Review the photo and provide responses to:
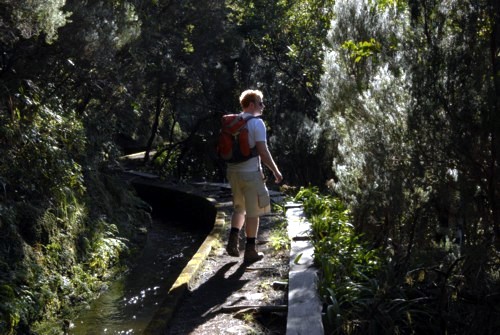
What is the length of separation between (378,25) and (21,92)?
4.66m

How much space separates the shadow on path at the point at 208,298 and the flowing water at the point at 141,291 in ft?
2.08

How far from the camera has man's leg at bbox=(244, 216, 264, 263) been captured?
7.32 meters

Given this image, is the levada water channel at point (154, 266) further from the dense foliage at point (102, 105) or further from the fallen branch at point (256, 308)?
the fallen branch at point (256, 308)

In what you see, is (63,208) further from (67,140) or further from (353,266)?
(353,266)

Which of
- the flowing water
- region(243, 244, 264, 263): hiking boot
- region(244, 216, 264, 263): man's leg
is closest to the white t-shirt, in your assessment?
region(244, 216, 264, 263): man's leg

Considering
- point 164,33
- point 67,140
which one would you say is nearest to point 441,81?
point 67,140

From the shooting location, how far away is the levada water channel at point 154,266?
715 cm

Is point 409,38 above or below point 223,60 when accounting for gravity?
below

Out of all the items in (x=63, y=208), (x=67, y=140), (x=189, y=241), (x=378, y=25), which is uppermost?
(x=378, y=25)

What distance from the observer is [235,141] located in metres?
7.00

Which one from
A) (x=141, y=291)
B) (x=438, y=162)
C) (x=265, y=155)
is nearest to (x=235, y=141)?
(x=265, y=155)

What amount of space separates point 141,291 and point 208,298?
220cm

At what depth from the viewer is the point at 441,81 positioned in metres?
5.46

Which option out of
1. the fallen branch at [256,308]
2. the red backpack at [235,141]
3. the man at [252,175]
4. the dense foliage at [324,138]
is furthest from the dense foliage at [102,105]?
the man at [252,175]
